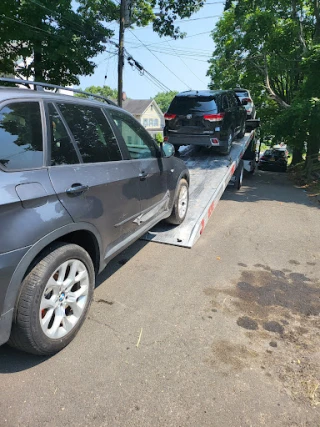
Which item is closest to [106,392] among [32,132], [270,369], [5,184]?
[270,369]

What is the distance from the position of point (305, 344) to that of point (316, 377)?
0.41 meters

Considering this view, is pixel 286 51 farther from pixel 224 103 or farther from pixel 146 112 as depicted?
pixel 146 112

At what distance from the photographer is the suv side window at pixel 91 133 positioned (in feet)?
9.24

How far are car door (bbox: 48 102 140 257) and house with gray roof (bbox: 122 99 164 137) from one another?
49340mm

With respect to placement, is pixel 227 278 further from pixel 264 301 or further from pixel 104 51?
pixel 104 51

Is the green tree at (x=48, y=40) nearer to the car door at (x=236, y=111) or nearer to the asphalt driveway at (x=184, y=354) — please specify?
the car door at (x=236, y=111)

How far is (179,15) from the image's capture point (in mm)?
17375

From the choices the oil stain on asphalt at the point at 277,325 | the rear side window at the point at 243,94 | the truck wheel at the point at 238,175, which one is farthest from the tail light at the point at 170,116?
the rear side window at the point at 243,94

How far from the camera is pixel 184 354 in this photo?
2.67m

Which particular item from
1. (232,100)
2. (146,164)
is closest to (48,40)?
(232,100)

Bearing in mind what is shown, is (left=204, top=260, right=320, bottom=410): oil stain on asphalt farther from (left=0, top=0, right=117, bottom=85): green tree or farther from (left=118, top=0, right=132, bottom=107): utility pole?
(left=118, top=0, right=132, bottom=107): utility pole

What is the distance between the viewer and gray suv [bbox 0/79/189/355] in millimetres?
2090

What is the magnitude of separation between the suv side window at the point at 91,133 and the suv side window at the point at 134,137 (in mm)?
272

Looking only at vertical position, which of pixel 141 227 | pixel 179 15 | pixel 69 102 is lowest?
pixel 141 227
